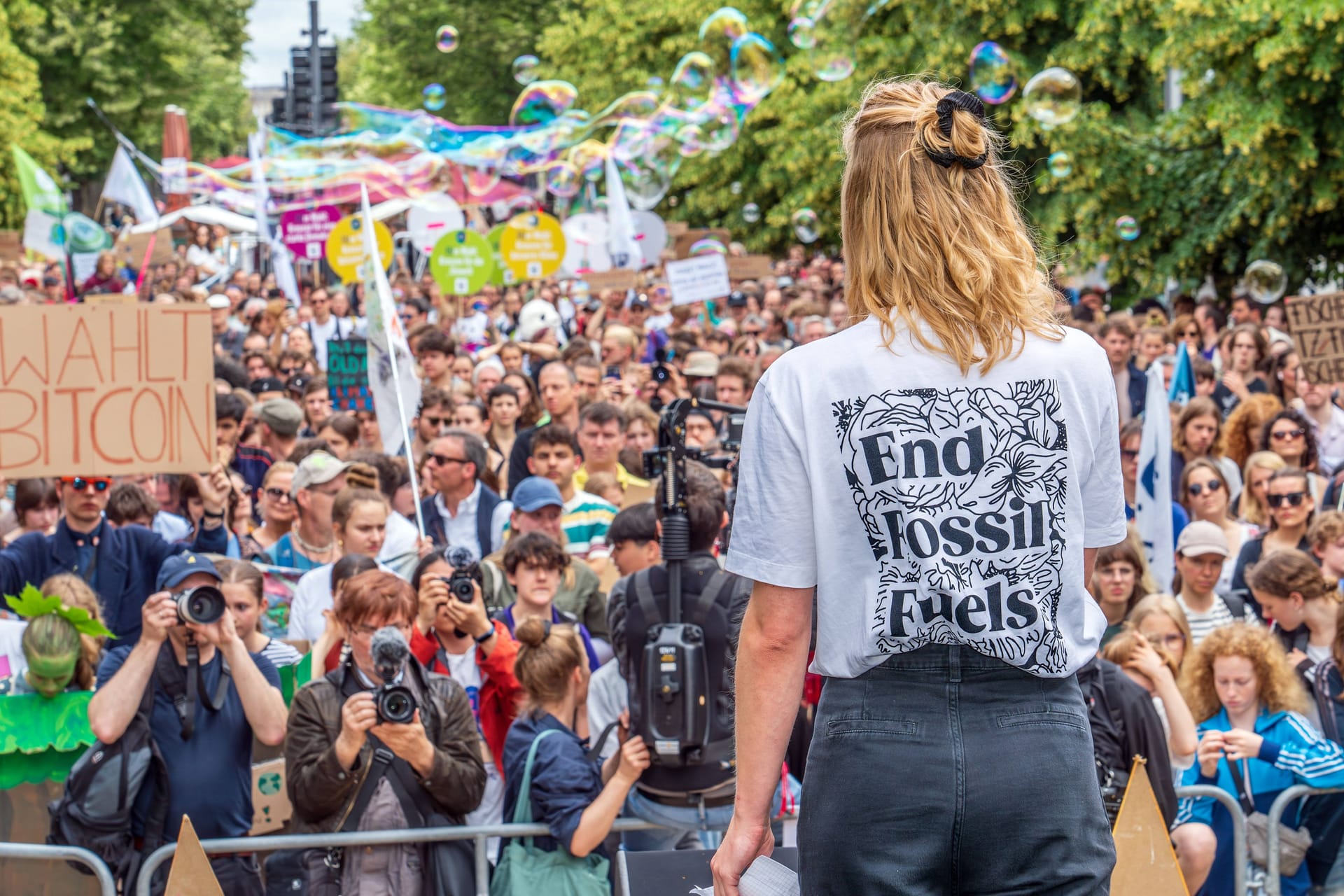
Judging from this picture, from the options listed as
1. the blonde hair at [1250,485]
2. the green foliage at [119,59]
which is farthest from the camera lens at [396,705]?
the green foliage at [119,59]

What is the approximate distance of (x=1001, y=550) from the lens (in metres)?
2.19

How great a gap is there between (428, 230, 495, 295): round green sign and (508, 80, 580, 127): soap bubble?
166 inches

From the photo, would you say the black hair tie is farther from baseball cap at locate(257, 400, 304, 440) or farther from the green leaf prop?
baseball cap at locate(257, 400, 304, 440)

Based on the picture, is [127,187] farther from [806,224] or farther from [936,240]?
[936,240]

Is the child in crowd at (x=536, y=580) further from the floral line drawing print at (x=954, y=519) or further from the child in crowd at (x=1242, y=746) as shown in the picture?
the floral line drawing print at (x=954, y=519)

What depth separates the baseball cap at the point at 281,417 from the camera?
873 cm

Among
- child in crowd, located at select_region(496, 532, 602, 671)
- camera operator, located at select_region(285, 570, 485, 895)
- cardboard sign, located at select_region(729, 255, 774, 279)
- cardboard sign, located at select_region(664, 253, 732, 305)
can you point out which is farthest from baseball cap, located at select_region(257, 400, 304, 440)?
cardboard sign, located at select_region(729, 255, 774, 279)

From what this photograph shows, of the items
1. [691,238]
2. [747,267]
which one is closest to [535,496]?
[747,267]

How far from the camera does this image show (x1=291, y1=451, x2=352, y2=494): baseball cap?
6.86 metres

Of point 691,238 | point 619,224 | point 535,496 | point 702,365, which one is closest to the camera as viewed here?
point 535,496

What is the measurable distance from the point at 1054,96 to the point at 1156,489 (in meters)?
6.97

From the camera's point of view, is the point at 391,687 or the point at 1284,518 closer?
the point at 391,687

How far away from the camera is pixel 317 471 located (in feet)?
22.5

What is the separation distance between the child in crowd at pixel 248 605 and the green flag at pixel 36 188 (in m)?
16.5
